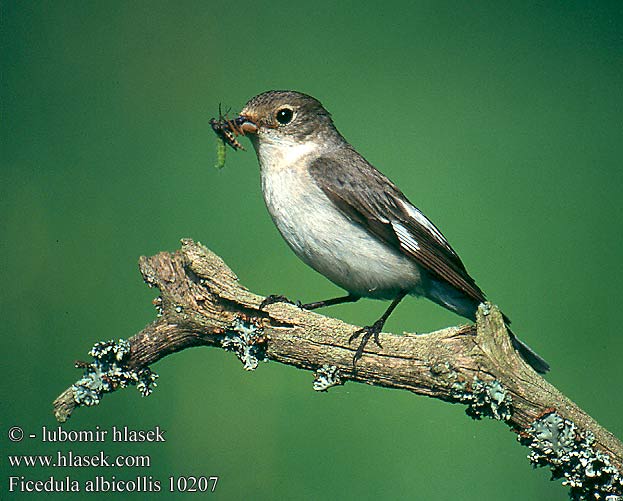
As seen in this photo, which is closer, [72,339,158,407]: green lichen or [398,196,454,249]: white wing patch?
[72,339,158,407]: green lichen

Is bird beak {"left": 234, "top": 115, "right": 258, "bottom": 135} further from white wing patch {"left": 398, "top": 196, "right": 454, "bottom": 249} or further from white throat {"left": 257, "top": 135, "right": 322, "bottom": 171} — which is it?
white wing patch {"left": 398, "top": 196, "right": 454, "bottom": 249}

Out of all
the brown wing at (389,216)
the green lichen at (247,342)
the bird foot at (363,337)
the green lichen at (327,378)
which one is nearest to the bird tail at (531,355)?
the brown wing at (389,216)

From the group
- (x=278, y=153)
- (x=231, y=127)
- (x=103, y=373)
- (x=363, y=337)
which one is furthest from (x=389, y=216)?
(x=103, y=373)

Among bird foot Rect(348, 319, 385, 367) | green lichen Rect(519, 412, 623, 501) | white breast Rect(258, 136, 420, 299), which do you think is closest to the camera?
green lichen Rect(519, 412, 623, 501)

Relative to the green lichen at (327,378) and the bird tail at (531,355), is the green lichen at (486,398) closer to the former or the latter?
the green lichen at (327,378)

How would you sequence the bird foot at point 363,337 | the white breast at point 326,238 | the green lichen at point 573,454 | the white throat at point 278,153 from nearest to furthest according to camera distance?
the green lichen at point 573,454
the bird foot at point 363,337
the white breast at point 326,238
the white throat at point 278,153

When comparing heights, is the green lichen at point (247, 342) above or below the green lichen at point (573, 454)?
above

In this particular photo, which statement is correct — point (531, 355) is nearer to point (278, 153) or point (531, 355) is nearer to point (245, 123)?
point (278, 153)

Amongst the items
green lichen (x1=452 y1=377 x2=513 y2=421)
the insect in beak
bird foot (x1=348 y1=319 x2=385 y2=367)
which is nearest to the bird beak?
the insect in beak
